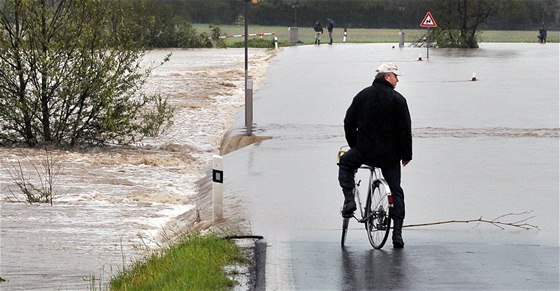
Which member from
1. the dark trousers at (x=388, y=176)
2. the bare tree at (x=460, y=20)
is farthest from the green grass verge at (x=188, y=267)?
the bare tree at (x=460, y=20)

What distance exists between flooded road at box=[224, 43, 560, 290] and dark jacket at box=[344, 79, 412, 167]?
2.87ft

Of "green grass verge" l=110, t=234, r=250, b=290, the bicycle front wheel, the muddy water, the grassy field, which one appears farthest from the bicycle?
the grassy field

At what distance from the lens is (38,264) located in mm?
13484

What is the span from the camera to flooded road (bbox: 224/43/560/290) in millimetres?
10905

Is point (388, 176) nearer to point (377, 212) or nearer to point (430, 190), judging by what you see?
point (377, 212)

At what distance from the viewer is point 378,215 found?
38.3ft

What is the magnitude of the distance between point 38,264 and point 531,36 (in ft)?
275

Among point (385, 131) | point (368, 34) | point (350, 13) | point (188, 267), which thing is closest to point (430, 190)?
point (385, 131)

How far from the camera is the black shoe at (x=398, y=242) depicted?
1179cm

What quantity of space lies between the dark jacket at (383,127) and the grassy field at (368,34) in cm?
7341

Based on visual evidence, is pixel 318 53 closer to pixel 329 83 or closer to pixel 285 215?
pixel 329 83

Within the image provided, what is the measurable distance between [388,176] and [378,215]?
36 cm

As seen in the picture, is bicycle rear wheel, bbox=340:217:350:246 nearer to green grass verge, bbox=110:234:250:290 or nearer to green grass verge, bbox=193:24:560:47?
green grass verge, bbox=110:234:250:290

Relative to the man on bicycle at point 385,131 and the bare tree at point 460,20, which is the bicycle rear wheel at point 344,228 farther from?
the bare tree at point 460,20
